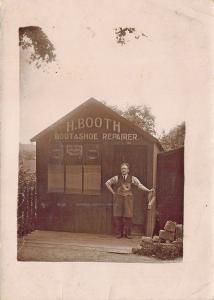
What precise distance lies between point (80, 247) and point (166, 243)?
0.41ft

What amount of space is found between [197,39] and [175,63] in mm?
46

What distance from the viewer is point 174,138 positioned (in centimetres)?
72

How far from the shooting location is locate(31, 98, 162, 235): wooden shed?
2.36 feet

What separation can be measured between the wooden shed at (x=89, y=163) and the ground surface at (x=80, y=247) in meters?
0.01

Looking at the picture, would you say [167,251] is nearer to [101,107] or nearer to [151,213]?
[151,213]

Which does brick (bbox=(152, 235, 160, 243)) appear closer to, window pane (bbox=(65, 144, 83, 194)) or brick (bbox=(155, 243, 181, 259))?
brick (bbox=(155, 243, 181, 259))

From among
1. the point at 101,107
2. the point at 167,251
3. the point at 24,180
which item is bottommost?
the point at 167,251

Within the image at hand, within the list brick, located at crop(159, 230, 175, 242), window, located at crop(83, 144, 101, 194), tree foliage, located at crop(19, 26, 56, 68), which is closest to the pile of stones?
brick, located at crop(159, 230, 175, 242)

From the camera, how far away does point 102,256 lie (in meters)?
0.73

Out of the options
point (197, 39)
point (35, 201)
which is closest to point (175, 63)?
point (197, 39)

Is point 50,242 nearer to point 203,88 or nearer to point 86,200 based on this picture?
point 86,200

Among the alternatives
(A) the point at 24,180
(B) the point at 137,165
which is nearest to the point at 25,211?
(A) the point at 24,180

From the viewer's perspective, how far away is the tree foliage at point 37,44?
0.72 m

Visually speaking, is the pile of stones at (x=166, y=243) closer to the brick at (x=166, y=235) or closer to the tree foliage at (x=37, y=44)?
the brick at (x=166, y=235)
